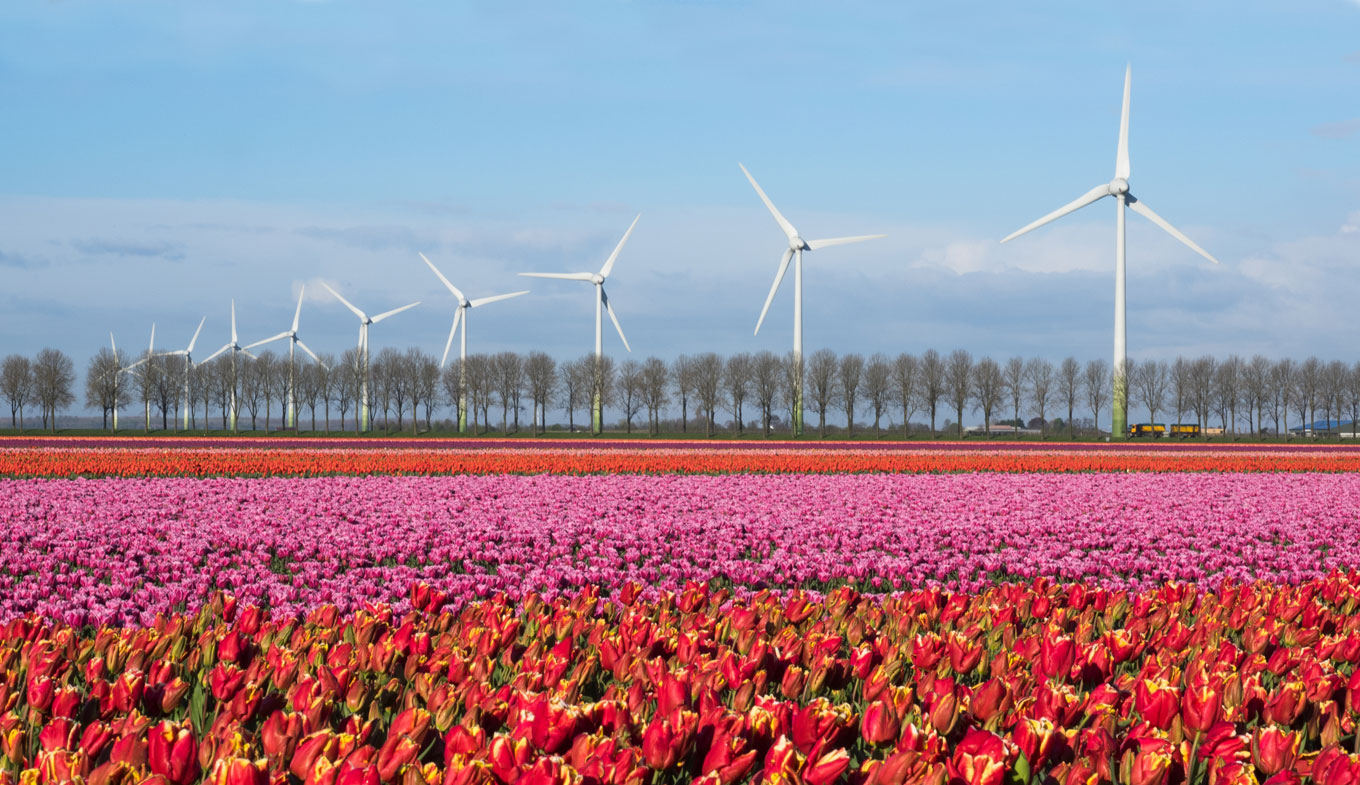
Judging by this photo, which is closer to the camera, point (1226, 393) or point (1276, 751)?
point (1276, 751)

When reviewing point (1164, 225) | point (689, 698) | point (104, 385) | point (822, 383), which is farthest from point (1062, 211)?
point (104, 385)

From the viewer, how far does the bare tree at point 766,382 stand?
3588 inches

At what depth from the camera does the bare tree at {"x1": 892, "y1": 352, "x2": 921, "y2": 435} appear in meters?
93.3

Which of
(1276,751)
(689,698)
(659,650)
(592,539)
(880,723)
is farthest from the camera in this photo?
(592,539)

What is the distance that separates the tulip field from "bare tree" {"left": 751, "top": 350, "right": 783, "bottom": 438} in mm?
76498

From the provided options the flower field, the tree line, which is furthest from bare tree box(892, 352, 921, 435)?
the flower field

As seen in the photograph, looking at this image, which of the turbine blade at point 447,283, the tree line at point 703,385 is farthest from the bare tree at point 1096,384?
the turbine blade at point 447,283

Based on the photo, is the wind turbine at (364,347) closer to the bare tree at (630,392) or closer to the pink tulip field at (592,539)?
the bare tree at (630,392)

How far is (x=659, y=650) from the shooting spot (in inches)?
207

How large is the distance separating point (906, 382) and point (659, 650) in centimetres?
9107

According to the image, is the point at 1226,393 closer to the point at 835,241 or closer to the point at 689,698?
the point at 835,241

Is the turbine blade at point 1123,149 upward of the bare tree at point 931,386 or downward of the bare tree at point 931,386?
upward

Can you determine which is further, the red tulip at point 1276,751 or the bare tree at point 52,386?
the bare tree at point 52,386

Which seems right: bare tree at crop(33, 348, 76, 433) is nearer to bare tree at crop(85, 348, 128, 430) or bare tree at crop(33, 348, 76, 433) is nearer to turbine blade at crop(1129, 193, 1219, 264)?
bare tree at crop(85, 348, 128, 430)
